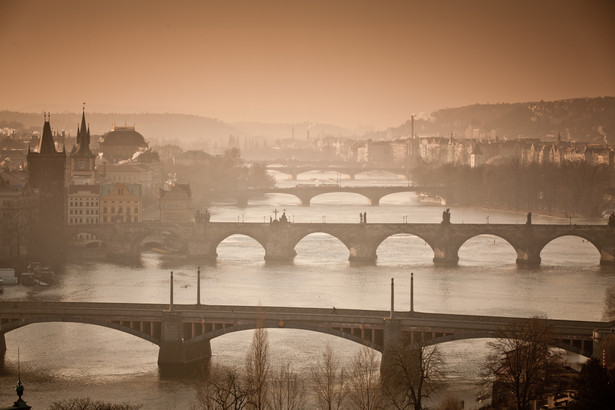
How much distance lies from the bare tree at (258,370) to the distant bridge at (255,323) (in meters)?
0.79

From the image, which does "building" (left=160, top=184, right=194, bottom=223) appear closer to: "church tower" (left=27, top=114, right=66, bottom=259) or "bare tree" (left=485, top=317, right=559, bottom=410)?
"church tower" (left=27, top=114, right=66, bottom=259)

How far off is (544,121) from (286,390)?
13899cm

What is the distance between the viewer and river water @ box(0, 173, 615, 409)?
3030 centimetres

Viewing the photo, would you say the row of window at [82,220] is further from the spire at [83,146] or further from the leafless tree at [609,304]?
the leafless tree at [609,304]

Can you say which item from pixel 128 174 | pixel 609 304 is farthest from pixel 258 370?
pixel 128 174

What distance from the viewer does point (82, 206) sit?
190 ft

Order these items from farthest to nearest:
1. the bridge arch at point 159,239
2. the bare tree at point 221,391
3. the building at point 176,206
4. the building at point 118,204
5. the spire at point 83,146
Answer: the spire at point 83,146, the building at point 176,206, the building at point 118,204, the bridge arch at point 159,239, the bare tree at point 221,391

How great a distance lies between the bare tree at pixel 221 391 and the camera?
25344 millimetres

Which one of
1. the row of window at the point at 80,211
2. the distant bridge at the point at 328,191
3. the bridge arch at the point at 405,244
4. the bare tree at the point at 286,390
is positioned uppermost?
the distant bridge at the point at 328,191

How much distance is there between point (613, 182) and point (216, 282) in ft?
156

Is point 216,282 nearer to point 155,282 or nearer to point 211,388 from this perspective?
point 155,282

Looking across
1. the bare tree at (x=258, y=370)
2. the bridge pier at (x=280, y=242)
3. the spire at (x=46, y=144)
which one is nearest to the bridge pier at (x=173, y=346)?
the bare tree at (x=258, y=370)

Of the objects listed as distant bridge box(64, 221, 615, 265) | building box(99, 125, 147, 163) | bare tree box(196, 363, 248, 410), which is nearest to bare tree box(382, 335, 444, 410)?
bare tree box(196, 363, 248, 410)

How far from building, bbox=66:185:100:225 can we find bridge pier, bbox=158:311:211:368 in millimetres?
26177
